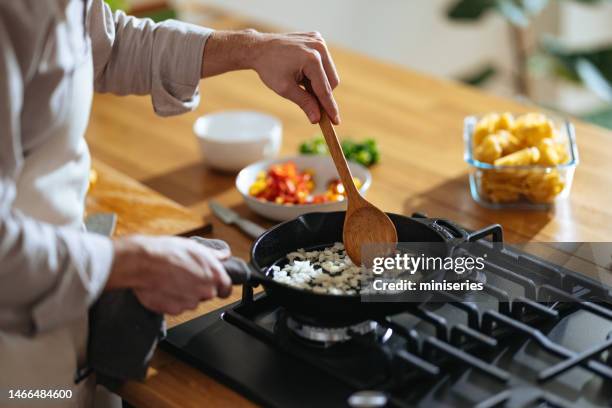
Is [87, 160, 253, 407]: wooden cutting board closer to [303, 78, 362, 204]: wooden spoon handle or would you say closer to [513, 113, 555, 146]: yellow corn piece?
[303, 78, 362, 204]: wooden spoon handle

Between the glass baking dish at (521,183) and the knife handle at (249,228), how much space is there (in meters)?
0.41

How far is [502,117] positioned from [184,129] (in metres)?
0.80

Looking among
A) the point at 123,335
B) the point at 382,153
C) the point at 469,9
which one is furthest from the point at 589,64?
the point at 123,335

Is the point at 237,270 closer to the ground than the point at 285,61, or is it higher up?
closer to the ground

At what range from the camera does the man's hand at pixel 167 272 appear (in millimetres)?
1081

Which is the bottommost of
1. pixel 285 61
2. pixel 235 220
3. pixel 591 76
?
pixel 591 76

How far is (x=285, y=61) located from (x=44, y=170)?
47 centimetres

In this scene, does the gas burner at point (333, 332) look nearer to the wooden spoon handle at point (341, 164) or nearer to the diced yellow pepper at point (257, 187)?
the wooden spoon handle at point (341, 164)

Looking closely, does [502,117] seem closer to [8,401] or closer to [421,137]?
[421,137]

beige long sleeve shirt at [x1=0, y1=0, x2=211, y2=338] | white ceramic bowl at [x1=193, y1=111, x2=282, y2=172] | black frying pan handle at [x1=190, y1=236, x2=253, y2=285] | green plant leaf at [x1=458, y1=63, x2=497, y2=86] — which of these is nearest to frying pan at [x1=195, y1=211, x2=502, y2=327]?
black frying pan handle at [x1=190, y1=236, x2=253, y2=285]

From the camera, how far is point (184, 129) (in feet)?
7.11

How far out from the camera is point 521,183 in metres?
1.65

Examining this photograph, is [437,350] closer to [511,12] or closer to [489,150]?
[489,150]

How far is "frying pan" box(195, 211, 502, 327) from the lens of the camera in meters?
1.17
